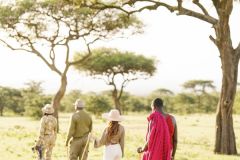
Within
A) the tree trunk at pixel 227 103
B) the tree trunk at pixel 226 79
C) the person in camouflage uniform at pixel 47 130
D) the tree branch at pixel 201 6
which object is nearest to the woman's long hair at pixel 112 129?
→ the person in camouflage uniform at pixel 47 130

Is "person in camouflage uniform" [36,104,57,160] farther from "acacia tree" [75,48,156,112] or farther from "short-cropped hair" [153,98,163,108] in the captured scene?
"acacia tree" [75,48,156,112]

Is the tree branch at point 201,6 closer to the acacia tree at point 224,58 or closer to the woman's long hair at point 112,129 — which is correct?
the acacia tree at point 224,58

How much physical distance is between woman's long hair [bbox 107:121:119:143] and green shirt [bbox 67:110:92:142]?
2987 millimetres

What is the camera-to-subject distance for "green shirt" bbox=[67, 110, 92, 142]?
1452 centimetres

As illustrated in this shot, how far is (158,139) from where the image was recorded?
40.1 feet

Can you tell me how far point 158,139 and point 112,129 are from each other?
111 cm

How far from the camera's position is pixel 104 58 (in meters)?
60.9

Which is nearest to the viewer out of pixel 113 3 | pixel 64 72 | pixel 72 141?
pixel 72 141

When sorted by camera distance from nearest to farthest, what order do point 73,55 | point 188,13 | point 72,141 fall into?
point 72,141, point 188,13, point 73,55

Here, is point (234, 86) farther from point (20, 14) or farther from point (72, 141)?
point (20, 14)

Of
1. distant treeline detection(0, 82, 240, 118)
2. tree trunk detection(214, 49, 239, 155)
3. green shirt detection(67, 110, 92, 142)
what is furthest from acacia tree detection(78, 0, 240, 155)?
distant treeline detection(0, 82, 240, 118)

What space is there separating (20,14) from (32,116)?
22.4 meters

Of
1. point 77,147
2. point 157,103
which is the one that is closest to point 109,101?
point 77,147

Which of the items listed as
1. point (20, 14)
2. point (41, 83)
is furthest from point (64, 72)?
Answer: point (41, 83)
